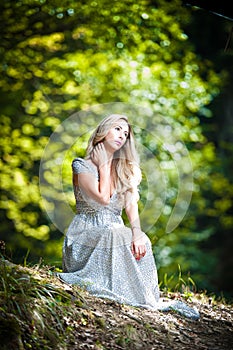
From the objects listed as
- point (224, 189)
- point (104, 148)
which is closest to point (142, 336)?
point (104, 148)

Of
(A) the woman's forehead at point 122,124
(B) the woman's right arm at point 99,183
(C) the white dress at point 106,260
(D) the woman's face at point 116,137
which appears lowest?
(C) the white dress at point 106,260

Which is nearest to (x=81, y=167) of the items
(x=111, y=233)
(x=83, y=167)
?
(x=83, y=167)

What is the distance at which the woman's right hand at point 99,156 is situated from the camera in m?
3.44

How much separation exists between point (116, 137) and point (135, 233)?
533 millimetres

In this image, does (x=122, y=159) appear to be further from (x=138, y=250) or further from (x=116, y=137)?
(x=138, y=250)

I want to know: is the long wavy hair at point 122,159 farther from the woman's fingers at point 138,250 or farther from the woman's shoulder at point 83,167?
the woman's fingers at point 138,250

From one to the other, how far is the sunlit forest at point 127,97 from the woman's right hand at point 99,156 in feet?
6.59

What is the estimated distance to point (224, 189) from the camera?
18.9 ft

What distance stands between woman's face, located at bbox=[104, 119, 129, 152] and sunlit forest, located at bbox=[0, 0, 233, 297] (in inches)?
78.1

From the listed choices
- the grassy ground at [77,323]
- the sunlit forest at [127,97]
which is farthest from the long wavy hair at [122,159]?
the sunlit forest at [127,97]

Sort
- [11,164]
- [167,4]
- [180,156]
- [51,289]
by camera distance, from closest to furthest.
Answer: [51,289], [180,156], [11,164], [167,4]

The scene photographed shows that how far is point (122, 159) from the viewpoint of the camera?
3533 millimetres

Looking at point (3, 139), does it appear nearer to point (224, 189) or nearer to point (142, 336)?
point (224, 189)

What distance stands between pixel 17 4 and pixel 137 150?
281 cm
